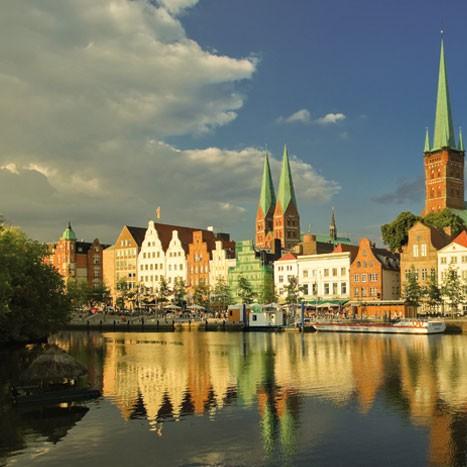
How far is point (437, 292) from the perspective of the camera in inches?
4158

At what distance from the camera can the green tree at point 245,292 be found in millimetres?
134038

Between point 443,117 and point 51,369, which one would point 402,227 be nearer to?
point 443,117

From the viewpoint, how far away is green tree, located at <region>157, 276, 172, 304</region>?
487ft

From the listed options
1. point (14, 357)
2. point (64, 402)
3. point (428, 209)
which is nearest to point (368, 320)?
point (14, 357)

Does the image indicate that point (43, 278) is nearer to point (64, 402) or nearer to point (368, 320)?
point (64, 402)

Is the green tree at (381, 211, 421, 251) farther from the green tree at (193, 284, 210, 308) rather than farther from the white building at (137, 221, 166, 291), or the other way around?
the white building at (137, 221, 166, 291)

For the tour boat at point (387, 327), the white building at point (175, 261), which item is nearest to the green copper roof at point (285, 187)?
the white building at point (175, 261)

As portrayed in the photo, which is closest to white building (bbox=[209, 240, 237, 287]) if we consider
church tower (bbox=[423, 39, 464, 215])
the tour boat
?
the tour boat

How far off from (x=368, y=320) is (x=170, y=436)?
265 feet

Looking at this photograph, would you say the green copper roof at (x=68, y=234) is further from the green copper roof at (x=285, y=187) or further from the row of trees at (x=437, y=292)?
the row of trees at (x=437, y=292)

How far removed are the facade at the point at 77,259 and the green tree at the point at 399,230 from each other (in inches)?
3229

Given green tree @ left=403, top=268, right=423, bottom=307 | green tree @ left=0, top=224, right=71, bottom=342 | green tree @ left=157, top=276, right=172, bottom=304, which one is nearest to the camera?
green tree @ left=0, top=224, right=71, bottom=342

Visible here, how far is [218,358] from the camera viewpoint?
58469mm

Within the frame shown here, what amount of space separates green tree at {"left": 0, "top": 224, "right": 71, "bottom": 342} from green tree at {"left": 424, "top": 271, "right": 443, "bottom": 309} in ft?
185
